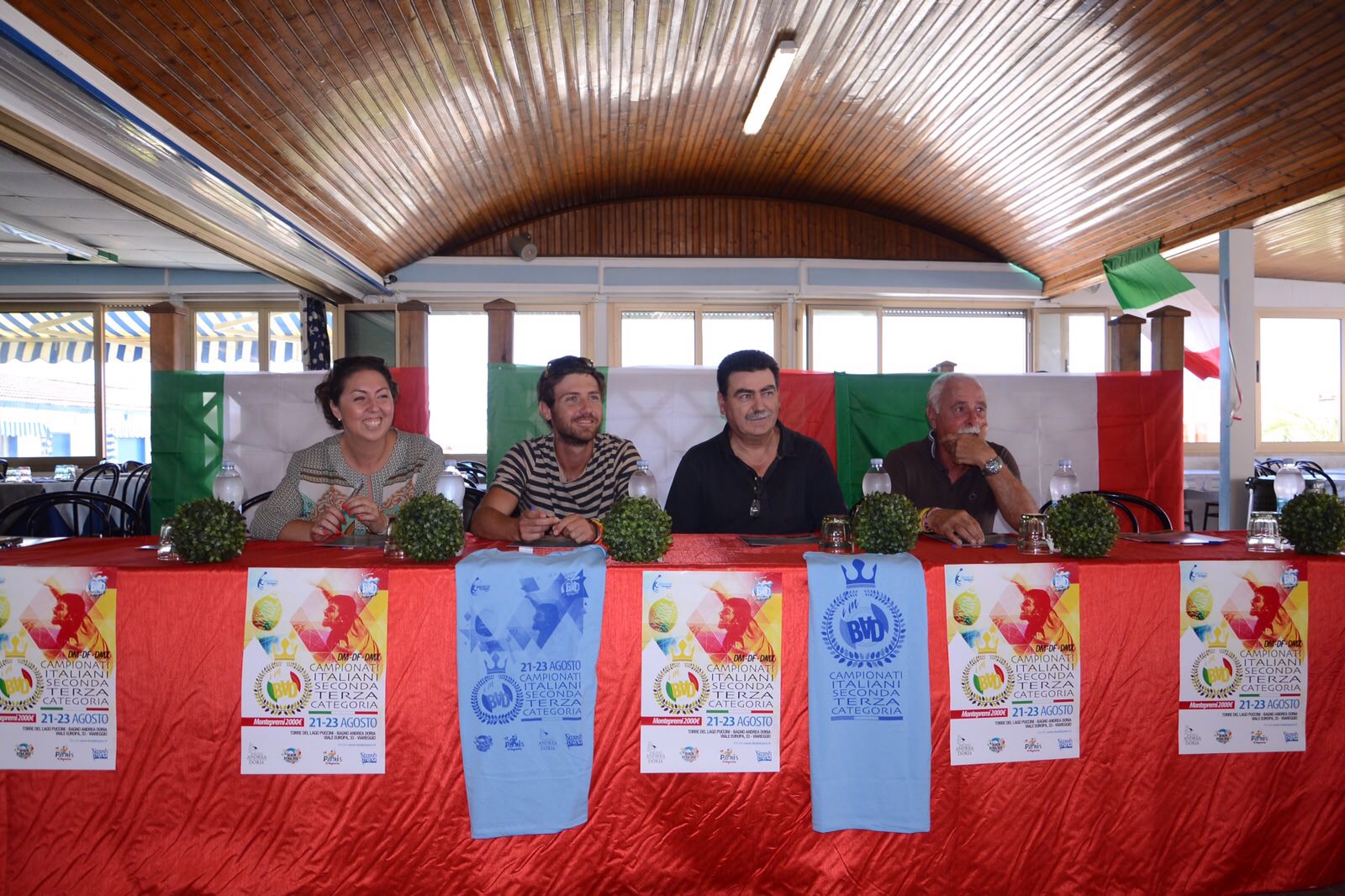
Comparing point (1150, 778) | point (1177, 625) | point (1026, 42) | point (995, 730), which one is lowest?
point (1150, 778)

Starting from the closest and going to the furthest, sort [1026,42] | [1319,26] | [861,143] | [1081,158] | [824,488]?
[824,488] < [1319,26] < [1026,42] < [1081,158] < [861,143]

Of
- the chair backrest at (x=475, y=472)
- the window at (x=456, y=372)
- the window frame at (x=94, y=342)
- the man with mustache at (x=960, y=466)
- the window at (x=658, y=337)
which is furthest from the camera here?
the window at (x=658, y=337)

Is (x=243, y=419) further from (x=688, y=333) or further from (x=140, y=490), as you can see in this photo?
(x=688, y=333)

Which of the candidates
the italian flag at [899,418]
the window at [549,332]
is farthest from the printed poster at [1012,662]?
the window at [549,332]

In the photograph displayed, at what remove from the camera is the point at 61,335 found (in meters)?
9.88

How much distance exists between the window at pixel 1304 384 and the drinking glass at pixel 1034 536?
11.1m

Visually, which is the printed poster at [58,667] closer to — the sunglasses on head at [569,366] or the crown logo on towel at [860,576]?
the sunglasses on head at [569,366]

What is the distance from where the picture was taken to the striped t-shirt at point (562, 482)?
8.09 ft

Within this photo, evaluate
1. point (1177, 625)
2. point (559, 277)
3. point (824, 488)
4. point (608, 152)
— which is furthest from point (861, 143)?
point (1177, 625)

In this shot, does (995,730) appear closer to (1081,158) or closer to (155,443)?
(155,443)

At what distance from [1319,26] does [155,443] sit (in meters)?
7.31

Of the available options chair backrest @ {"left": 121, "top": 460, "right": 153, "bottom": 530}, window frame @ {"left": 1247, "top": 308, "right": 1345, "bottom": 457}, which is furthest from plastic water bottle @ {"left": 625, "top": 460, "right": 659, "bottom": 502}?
window frame @ {"left": 1247, "top": 308, "right": 1345, "bottom": 457}

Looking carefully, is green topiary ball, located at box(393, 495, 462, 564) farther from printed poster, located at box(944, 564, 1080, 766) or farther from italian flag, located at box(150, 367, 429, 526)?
italian flag, located at box(150, 367, 429, 526)

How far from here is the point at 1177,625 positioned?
5.33 ft
